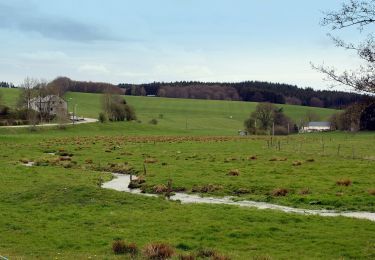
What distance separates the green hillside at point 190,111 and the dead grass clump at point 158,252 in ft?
445

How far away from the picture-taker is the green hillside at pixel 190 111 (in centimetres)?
15962

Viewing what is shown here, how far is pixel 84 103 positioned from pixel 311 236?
179 metres

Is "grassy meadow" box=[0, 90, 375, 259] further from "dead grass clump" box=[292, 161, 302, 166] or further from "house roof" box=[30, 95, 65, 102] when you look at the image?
"house roof" box=[30, 95, 65, 102]

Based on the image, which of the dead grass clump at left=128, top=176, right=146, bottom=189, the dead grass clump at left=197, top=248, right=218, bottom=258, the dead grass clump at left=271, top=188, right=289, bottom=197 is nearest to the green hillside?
the dead grass clump at left=128, top=176, right=146, bottom=189

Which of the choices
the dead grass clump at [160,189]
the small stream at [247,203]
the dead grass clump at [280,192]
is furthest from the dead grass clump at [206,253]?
the dead grass clump at [160,189]

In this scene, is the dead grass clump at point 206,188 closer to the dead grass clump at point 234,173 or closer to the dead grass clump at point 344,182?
the dead grass clump at point 234,173

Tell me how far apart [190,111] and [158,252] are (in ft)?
565

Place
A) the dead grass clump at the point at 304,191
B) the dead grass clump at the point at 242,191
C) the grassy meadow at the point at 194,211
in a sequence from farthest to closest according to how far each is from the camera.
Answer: the dead grass clump at the point at 242,191, the dead grass clump at the point at 304,191, the grassy meadow at the point at 194,211

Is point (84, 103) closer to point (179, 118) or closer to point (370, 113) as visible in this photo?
point (179, 118)

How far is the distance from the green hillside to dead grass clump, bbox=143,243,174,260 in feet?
445

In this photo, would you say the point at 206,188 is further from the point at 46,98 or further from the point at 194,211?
the point at 46,98

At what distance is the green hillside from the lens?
524ft

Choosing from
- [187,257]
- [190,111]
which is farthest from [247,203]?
[190,111]

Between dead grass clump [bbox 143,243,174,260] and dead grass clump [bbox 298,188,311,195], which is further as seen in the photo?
dead grass clump [bbox 298,188,311,195]
